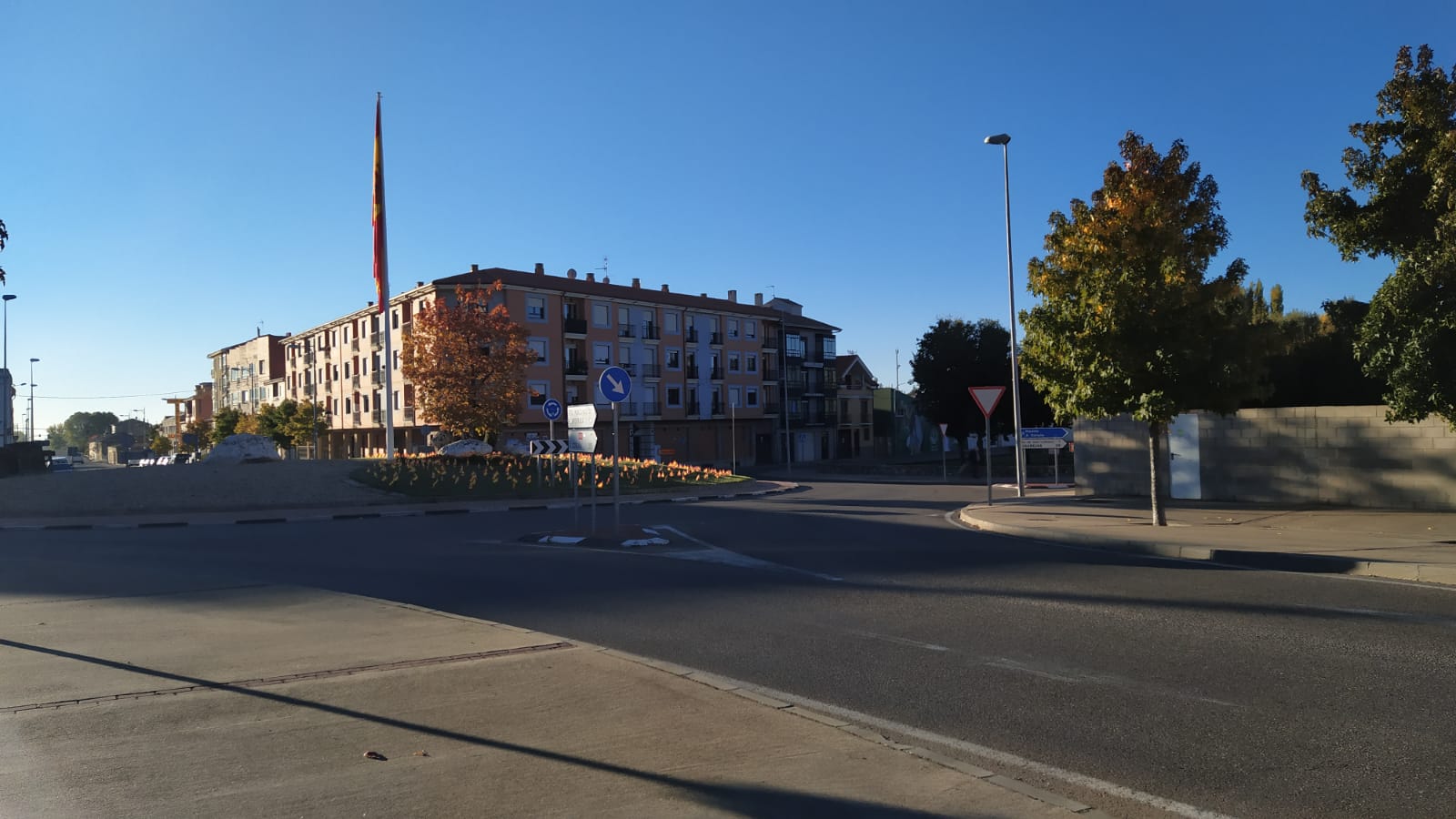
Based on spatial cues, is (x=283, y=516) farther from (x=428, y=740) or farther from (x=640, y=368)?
(x=640, y=368)

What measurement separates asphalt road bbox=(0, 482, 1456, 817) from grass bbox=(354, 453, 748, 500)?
1334cm

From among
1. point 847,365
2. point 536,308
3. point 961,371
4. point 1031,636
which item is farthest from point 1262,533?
point 847,365

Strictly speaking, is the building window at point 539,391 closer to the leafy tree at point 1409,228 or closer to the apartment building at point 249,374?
the apartment building at point 249,374

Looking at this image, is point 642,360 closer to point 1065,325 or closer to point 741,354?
point 741,354

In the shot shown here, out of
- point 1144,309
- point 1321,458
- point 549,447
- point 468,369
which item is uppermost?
point 468,369

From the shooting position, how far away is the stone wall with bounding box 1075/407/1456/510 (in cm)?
1827

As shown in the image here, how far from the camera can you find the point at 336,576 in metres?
13.2

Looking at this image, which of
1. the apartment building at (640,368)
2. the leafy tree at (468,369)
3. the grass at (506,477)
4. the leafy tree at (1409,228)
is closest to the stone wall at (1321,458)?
the leafy tree at (1409,228)

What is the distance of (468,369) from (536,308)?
2238cm

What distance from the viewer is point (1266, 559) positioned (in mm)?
13172

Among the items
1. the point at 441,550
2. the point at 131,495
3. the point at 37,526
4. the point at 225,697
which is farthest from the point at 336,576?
the point at 131,495

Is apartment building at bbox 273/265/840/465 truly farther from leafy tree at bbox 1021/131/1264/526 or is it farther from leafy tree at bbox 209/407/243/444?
leafy tree at bbox 1021/131/1264/526

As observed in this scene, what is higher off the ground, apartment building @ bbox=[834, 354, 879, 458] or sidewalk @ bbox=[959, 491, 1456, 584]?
apartment building @ bbox=[834, 354, 879, 458]

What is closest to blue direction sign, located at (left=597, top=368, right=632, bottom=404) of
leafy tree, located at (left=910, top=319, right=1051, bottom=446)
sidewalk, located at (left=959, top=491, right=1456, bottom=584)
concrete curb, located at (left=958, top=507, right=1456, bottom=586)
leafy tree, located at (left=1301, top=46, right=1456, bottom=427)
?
concrete curb, located at (left=958, top=507, right=1456, bottom=586)
